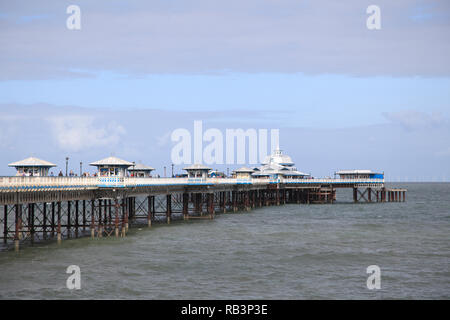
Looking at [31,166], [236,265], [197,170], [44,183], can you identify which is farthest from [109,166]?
[197,170]

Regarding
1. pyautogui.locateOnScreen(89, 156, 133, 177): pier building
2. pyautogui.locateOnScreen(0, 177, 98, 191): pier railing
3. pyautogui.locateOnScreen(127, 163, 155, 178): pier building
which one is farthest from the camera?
pyautogui.locateOnScreen(127, 163, 155, 178): pier building

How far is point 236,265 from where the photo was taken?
41031 millimetres

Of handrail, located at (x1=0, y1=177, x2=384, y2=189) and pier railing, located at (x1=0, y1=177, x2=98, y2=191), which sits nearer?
pier railing, located at (x1=0, y1=177, x2=98, y2=191)

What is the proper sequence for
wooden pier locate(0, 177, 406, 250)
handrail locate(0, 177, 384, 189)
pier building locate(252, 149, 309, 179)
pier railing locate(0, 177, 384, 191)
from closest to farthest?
1. pier railing locate(0, 177, 384, 191)
2. handrail locate(0, 177, 384, 189)
3. wooden pier locate(0, 177, 406, 250)
4. pier building locate(252, 149, 309, 179)

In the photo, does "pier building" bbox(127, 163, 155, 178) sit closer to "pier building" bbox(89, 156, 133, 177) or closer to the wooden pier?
the wooden pier

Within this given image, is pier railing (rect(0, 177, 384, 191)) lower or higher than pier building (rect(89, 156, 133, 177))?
lower

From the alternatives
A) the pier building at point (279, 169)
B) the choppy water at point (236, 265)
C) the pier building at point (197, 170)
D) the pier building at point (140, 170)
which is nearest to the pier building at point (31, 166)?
the choppy water at point (236, 265)

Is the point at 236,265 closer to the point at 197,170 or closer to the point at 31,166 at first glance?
the point at 31,166

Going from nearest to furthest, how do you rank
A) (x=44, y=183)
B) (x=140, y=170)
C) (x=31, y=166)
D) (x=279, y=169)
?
1. (x=44, y=183)
2. (x=31, y=166)
3. (x=140, y=170)
4. (x=279, y=169)

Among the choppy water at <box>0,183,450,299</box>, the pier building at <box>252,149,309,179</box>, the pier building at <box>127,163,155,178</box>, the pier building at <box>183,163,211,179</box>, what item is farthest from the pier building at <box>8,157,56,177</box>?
the pier building at <box>252,149,309,179</box>

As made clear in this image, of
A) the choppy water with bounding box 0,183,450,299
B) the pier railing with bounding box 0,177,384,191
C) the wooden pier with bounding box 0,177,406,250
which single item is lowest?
the choppy water with bounding box 0,183,450,299

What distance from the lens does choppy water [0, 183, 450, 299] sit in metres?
32.9
